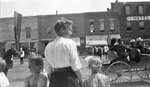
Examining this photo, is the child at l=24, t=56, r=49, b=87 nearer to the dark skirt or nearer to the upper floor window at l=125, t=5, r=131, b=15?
the dark skirt

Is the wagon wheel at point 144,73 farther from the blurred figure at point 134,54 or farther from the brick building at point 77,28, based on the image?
the brick building at point 77,28

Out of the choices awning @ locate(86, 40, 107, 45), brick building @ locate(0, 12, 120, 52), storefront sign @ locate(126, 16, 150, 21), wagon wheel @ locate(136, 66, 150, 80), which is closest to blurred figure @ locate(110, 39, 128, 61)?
wagon wheel @ locate(136, 66, 150, 80)

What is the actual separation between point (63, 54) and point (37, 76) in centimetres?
55

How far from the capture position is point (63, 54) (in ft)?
14.5

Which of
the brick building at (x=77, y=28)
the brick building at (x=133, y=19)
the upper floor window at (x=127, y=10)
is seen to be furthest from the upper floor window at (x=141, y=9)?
the brick building at (x=77, y=28)

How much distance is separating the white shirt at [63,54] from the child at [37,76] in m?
0.19

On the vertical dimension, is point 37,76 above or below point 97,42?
above

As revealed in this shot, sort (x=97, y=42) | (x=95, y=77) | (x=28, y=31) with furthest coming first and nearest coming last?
(x=28, y=31), (x=97, y=42), (x=95, y=77)

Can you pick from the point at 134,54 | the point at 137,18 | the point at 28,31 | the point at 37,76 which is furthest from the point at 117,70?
the point at 28,31

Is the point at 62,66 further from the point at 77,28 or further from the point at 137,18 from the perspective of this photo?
the point at 137,18

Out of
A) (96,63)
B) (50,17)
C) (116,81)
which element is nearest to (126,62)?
(116,81)

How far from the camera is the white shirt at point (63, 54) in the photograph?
4.37 m

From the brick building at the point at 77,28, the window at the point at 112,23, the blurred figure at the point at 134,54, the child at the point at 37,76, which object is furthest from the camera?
the window at the point at 112,23

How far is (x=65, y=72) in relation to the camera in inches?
174
